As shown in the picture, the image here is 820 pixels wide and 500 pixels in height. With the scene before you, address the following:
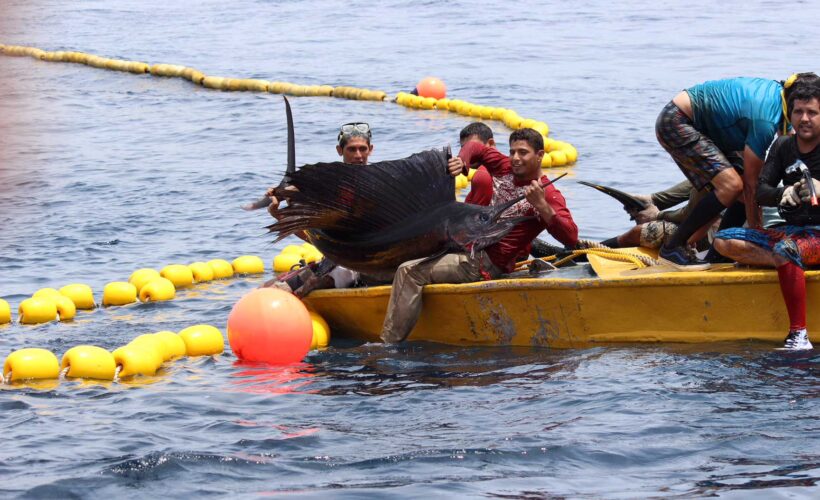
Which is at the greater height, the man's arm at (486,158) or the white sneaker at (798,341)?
the man's arm at (486,158)

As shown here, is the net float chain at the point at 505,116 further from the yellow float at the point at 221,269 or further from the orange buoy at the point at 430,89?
the yellow float at the point at 221,269

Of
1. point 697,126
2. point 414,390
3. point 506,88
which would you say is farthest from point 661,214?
point 506,88

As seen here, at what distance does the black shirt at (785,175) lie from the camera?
286 inches

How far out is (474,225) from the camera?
8430 millimetres

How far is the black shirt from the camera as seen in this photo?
726 centimetres

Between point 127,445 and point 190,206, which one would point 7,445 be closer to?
point 127,445

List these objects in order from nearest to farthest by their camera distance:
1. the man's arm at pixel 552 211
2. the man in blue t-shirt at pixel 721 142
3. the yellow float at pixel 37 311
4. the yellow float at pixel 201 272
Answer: the man in blue t-shirt at pixel 721 142 → the man's arm at pixel 552 211 → the yellow float at pixel 37 311 → the yellow float at pixel 201 272

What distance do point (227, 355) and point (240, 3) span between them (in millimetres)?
37652

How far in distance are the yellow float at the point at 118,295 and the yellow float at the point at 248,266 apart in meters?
1.58

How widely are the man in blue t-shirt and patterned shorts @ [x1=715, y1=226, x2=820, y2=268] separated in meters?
0.24

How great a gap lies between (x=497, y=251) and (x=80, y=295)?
14.3ft

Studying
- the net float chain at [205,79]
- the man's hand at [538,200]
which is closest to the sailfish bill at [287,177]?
the man's hand at [538,200]

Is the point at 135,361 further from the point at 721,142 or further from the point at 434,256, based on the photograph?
the point at 721,142

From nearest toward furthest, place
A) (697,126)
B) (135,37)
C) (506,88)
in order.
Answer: (697,126)
(506,88)
(135,37)
